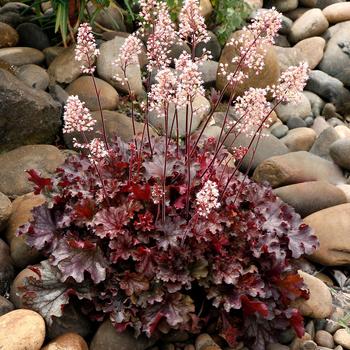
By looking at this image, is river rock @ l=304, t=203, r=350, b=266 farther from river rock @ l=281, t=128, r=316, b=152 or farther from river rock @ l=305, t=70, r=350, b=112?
river rock @ l=305, t=70, r=350, b=112

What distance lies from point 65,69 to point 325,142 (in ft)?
7.76

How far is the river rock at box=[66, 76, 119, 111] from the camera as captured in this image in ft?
16.2

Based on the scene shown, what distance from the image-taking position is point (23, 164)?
4086 mm

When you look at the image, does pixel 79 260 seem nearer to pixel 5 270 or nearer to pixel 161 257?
pixel 161 257

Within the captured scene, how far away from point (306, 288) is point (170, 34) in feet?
5.25

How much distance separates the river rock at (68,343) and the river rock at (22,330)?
0.06 metres

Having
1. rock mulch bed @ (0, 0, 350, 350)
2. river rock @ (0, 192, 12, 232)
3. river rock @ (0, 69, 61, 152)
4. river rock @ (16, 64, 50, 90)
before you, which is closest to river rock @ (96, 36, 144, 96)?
rock mulch bed @ (0, 0, 350, 350)

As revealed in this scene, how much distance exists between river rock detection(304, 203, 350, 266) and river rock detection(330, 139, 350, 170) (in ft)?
3.39

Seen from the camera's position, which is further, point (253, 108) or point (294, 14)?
point (294, 14)

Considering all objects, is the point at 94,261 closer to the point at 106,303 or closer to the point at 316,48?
the point at 106,303

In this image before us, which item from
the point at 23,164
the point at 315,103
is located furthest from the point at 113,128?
the point at 315,103

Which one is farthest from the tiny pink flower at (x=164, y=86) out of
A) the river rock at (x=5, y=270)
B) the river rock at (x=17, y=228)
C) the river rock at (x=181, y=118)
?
the river rock at (x=181, y=118)

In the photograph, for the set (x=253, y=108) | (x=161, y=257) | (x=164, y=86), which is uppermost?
(x=164, y=86)

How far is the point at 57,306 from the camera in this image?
2.95 m
